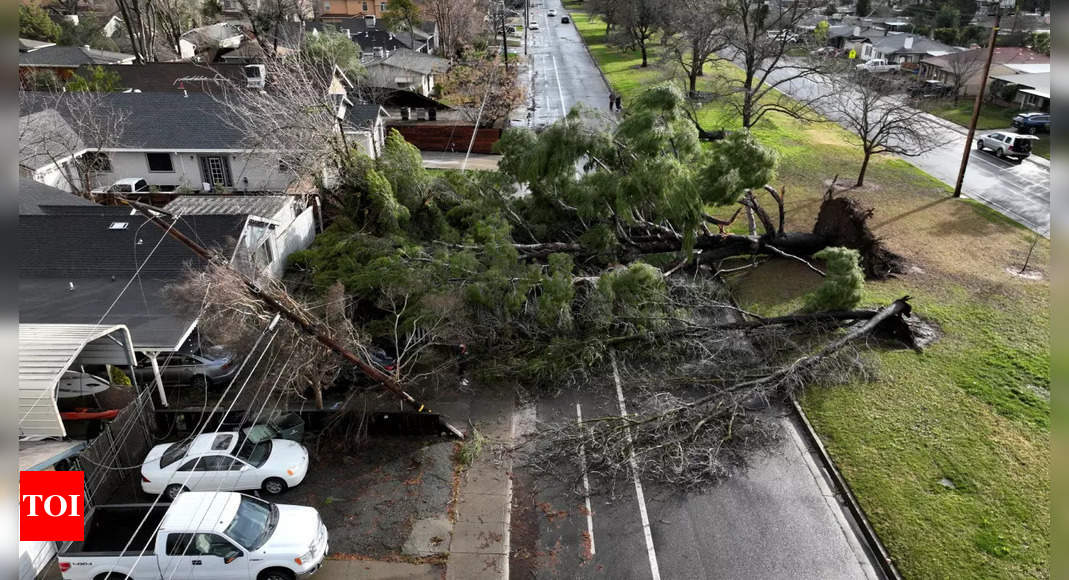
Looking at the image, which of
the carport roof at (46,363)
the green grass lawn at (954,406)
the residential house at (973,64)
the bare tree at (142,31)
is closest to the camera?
the green grass lawn at (954,406)

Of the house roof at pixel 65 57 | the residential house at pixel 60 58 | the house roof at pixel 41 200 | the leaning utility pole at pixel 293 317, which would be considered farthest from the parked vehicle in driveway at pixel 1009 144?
the house roof at pixel 65 57

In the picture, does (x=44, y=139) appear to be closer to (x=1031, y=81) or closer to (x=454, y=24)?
(x=454, y=24)

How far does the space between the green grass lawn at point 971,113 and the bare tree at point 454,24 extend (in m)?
Result: 41.7

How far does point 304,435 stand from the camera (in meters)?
15.2

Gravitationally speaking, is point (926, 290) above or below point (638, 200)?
below

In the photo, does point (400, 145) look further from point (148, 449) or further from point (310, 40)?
point (310, 40)

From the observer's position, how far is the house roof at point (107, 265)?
16953mm

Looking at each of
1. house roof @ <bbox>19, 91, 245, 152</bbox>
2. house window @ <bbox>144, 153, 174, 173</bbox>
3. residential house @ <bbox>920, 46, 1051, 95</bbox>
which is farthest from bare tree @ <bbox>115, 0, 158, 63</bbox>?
residential house @ <bbox>920, 46, 1051, 95</bbox>

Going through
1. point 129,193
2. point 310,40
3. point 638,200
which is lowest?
point 129,193

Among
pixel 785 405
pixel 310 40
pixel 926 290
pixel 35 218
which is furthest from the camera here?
pixel 310 40

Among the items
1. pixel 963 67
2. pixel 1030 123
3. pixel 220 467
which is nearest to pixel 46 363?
pixel 220 467

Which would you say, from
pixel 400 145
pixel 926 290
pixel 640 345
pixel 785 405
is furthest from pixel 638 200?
pixel 926 290

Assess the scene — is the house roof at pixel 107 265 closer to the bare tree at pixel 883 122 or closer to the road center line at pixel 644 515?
the road center line at pixel 644 515

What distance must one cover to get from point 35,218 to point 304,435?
1222 centimetres
